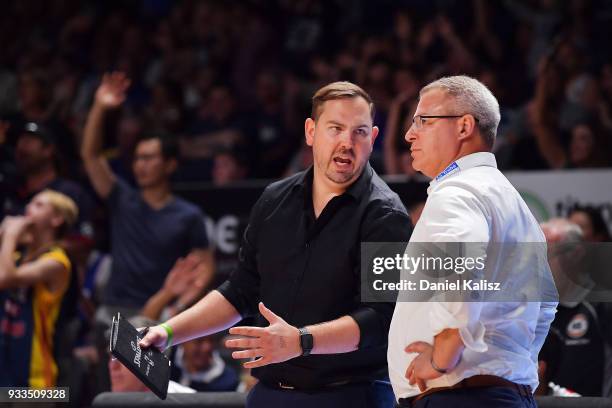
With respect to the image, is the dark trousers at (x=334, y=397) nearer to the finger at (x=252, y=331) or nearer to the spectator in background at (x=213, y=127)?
the finger at (x=252, y=331)

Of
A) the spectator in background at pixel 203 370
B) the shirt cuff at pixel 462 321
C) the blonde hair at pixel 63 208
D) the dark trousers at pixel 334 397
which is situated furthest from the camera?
the blonde hair at pixel 63 208

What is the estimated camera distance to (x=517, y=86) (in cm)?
856

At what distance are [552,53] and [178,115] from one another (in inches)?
142

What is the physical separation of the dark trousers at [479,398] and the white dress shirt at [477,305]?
37 millimetres

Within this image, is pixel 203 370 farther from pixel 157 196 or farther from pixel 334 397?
pixel 334 397

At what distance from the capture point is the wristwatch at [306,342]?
3057 mm

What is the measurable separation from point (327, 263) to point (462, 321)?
74 cm

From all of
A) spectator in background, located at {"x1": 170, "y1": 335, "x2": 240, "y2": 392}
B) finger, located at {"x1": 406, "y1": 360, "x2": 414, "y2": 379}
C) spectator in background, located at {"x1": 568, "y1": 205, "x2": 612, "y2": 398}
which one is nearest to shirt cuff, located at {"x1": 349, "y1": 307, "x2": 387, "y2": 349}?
finger, located at {"x1": 406, "y1": 360, "x2": 414, "y2": 379}

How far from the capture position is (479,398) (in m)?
2.81

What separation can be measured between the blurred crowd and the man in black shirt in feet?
5.72

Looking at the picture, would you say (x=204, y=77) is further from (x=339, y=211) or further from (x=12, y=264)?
(x=339, y=211)

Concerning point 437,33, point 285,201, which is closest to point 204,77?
point 437,33

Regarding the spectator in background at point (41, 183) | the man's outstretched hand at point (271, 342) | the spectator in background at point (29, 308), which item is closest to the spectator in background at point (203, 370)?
the spectator in background at point (29, 308)

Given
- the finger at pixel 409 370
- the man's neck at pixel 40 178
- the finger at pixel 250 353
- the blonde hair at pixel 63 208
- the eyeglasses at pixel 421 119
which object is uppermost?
the eyeglasses at pixel 421 119
